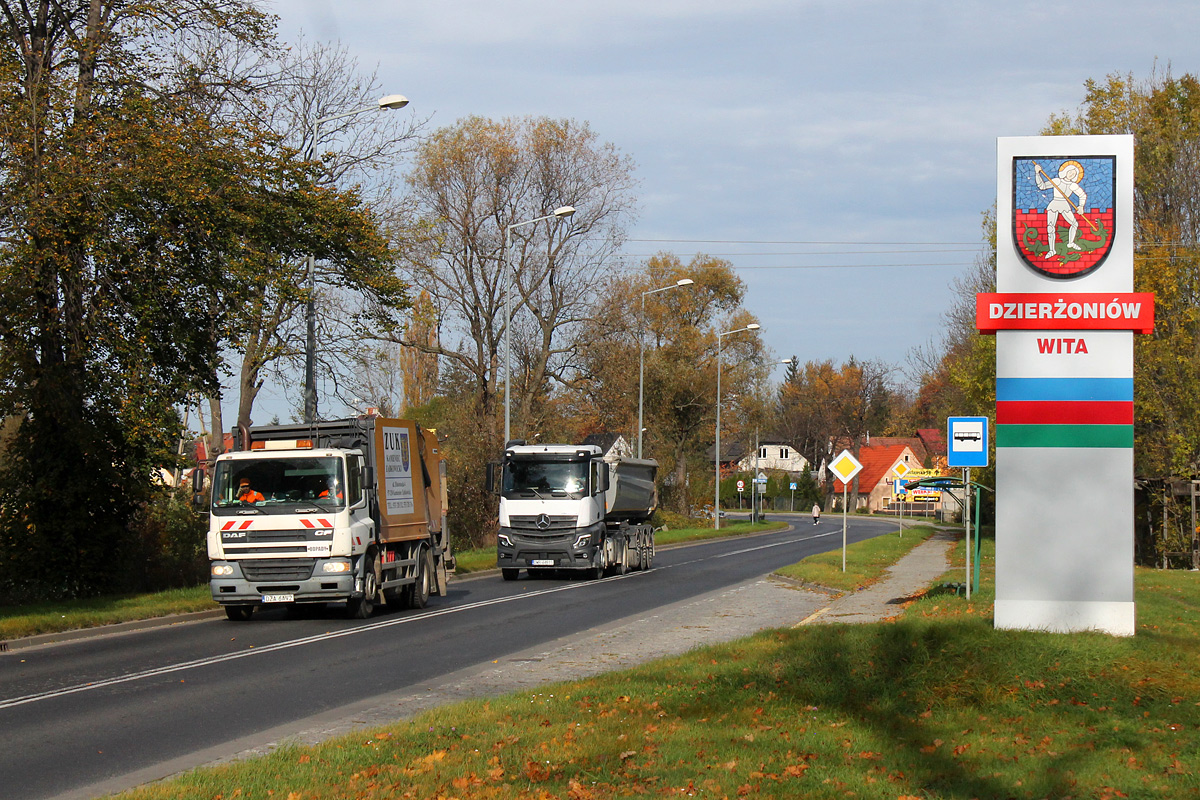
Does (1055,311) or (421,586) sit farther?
(421,586)

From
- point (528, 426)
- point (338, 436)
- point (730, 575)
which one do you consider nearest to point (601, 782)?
point (338, 436)

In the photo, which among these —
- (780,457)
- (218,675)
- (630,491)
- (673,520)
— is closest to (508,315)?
(630,491)

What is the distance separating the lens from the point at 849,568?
28.3 metres

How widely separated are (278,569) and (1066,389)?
37.2 ft

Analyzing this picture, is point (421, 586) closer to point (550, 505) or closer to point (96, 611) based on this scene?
point (96, 611)

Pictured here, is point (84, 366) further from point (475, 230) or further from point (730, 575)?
point (475, 230)

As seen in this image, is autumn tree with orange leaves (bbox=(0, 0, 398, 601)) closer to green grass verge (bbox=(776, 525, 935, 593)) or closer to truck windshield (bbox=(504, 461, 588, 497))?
truck windshield (bbox=(504, 461, 588, 497))

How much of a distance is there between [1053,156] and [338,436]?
37.0ft

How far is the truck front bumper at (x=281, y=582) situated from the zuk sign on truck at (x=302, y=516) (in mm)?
15

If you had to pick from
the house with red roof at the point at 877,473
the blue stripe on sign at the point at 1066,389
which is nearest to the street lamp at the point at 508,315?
the blue stripe on sign at the point at 1066,389

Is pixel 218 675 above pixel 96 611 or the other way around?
above

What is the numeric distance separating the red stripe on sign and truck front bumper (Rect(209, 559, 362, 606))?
995cm

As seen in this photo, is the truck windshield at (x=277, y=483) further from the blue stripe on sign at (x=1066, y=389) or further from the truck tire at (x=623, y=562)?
the truck tire at (x=623, y=562)

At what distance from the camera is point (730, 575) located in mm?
28750
